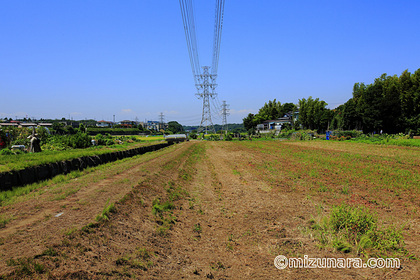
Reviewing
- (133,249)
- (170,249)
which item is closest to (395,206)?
(170,249)

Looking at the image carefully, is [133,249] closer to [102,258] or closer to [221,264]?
[102,258]

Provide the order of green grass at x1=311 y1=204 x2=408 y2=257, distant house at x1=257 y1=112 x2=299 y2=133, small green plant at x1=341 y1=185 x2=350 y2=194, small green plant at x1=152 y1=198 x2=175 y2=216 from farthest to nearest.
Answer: distant house at x1=257 y1=112 x2=299 y2=133 → small green plant at x1=341 y1=185 x2=350 y2=194 → small green plant at x1=152 y1=198 x2=175 y2=216 → green grass at x1=311 y1=204 x2=408 y2=257

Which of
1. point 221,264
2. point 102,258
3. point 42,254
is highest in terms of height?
point 42,254

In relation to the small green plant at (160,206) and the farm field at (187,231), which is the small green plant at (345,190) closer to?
the farm field at (187,231)

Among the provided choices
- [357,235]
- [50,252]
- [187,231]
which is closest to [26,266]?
[50,252]

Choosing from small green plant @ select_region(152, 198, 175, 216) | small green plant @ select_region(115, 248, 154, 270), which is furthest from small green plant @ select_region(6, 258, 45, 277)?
small green plant @ select_region(152, 198, 175, 216)

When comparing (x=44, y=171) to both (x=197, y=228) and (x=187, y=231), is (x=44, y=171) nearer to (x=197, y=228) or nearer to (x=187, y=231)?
(x=187, y=231)

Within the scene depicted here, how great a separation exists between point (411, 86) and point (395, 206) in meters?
59.6

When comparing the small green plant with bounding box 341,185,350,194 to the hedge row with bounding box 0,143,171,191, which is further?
the small green plant with bounding box 341,185,350,194

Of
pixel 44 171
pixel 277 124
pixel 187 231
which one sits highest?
pixel 277 124

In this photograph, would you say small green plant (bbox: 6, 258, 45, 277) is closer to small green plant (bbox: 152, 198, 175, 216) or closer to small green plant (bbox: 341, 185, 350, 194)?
small green plant (bbox: 152, 198, 175, 216)

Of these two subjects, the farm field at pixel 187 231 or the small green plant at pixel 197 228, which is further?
the small green plant at pixel 197 228

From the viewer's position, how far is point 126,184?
1012 cm

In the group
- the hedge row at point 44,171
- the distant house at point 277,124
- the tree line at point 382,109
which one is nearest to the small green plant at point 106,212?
the hedge row at point 44,171
